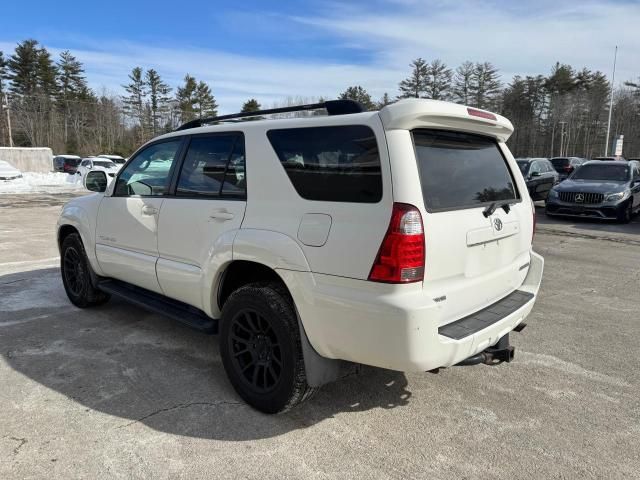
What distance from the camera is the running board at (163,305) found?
3578 millimetres

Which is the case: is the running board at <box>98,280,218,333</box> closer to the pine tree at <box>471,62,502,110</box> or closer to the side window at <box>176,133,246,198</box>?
the side window at <box>176,133,246,198</box>

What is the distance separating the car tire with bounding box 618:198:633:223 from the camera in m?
12.8

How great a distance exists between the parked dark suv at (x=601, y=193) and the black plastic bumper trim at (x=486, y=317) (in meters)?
11.2

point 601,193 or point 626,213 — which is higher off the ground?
point 601,193

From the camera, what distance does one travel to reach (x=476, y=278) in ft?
9.48

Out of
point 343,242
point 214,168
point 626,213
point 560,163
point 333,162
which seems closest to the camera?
point 343,242

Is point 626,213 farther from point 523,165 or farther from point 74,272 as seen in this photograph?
point 74,272

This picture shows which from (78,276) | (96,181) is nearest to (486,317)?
(96,181)

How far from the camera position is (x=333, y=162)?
2783 millimetres

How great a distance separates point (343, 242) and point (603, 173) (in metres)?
14.2

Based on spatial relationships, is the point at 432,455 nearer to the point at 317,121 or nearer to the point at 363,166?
the point at 363,166

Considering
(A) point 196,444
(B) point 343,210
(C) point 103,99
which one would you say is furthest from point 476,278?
(C) point 103,99

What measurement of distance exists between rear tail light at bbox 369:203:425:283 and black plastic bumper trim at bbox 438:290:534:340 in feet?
1.36

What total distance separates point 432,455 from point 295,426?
841 millimetres
